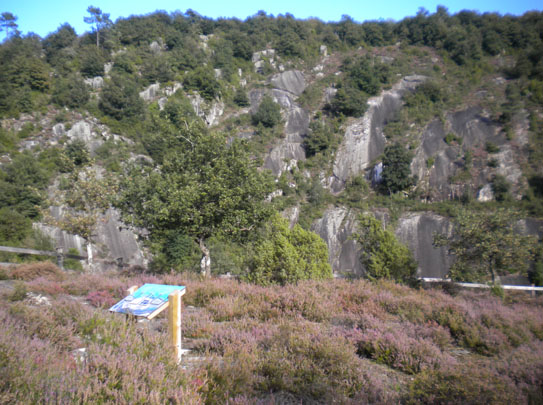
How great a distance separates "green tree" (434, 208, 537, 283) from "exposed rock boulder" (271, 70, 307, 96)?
46.7 meters

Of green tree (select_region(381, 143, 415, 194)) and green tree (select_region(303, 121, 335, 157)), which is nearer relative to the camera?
green tree (select_region(381, 143, 415, 194))

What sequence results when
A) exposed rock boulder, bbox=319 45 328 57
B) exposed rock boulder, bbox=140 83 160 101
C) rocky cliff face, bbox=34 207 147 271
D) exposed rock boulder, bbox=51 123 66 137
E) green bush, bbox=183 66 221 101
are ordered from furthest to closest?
exposed rock boulder, bbox=319 45 328 57 < green bush, bbox=183 66 221 101 < exposed rock boulder, bbox=140 83 160 101 < exposed rock boulder, bbox=51 123 66 137 < rocky cliff face, bbox=34 207 147 271

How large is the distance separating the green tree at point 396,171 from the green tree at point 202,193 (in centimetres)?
3098

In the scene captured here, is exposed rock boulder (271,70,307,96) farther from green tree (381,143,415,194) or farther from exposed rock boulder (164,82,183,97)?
green tree (381,143,415,194)

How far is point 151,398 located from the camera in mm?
2291

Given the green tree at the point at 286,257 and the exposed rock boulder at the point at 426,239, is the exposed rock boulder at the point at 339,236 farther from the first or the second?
the green tree at the point at 286,257

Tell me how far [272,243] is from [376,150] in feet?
133

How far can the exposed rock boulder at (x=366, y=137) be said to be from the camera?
4428cm

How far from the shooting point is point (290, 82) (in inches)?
2202

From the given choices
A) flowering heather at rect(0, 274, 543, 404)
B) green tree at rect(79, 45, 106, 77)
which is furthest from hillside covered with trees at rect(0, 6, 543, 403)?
green tree at rect(79, 45, 106, 77)

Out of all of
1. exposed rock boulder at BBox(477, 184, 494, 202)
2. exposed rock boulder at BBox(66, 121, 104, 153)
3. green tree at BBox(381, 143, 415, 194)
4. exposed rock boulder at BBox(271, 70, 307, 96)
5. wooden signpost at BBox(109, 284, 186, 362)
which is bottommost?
wooden signpost at BBox(109, 284, 186, 362)

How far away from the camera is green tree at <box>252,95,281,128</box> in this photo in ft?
152

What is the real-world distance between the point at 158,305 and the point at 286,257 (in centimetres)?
575

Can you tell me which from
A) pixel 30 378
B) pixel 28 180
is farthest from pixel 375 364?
pixel 28 180
